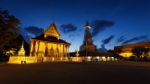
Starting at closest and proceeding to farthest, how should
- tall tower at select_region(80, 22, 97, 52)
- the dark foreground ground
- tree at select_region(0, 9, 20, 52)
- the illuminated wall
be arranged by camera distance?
the dark foreground ground < tree at select_region(0, 9, 20, 52) < the illuminated wall < tall tower at select_region(80, 22, 97, 52)

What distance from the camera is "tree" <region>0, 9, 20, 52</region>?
1176 inches

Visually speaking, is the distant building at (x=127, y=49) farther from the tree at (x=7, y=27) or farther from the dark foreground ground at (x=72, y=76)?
the dark foreground ground at (x=72, y=76)

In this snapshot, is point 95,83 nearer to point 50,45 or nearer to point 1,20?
point 1,20

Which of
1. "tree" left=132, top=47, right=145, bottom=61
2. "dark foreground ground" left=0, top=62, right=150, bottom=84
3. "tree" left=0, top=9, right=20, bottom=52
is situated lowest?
"dark foreground ground" left=0, top=62, right=150, bottom=84

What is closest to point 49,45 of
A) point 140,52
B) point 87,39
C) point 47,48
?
point 47,48

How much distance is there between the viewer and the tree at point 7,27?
29.9 m

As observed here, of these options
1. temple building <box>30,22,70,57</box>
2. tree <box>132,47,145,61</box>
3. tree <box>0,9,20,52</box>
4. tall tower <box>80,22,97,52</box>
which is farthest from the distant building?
tree <box>0,9,20,52</box>

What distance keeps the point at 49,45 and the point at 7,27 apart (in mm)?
10682

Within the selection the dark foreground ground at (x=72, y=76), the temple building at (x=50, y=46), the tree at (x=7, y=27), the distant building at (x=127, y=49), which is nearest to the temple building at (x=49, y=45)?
the temple building at (x=50, y=46)

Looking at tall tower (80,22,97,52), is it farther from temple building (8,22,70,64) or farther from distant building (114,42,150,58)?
temple building (8,22,70,64)

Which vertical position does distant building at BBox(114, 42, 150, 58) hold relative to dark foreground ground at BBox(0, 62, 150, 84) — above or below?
above

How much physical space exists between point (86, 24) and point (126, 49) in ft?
57.7

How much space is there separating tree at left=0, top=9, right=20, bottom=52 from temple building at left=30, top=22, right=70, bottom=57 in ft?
16.2

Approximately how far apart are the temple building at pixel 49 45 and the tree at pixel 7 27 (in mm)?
4936
